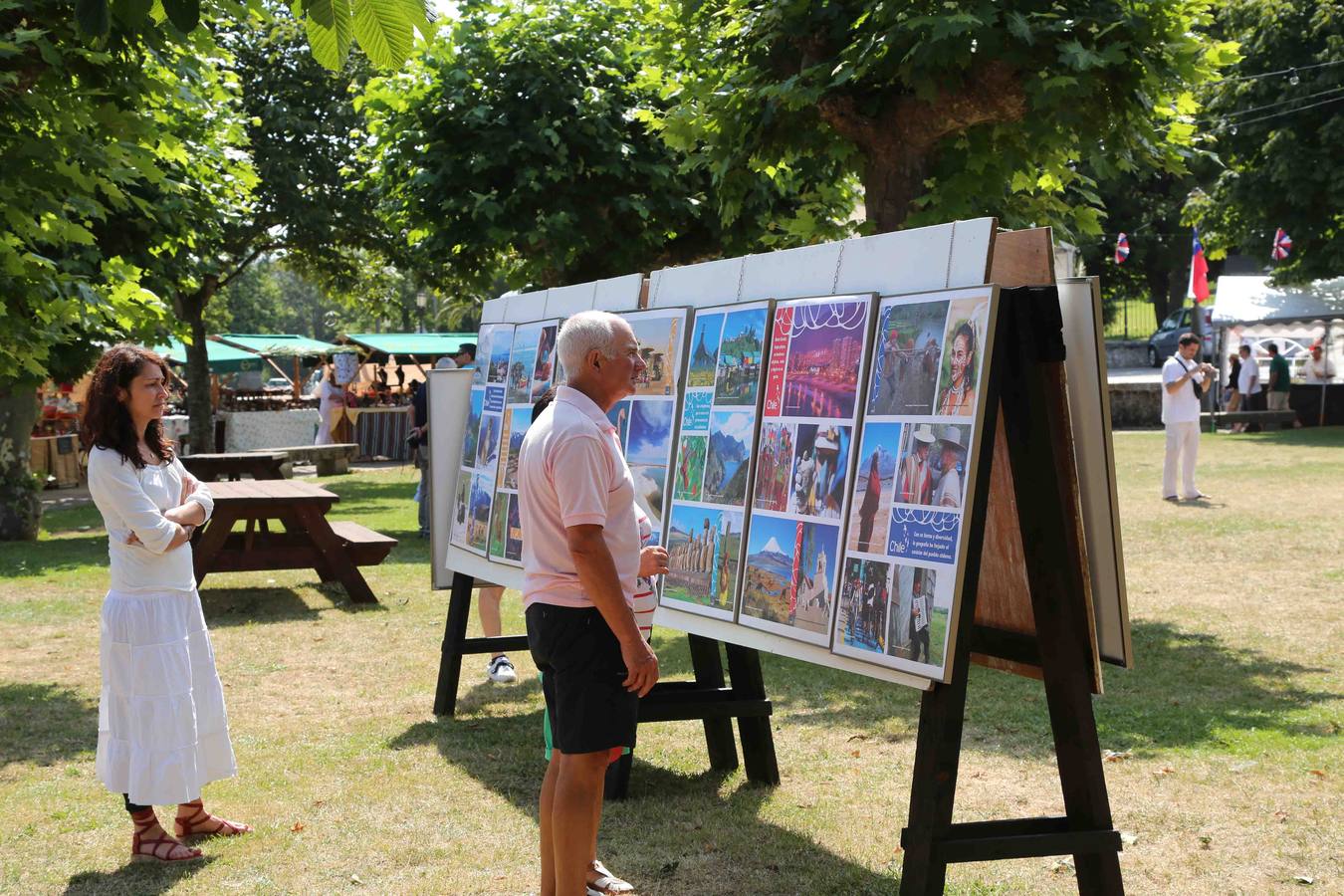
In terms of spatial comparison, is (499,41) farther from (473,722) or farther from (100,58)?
(473,722)

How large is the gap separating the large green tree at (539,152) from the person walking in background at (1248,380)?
19.4m

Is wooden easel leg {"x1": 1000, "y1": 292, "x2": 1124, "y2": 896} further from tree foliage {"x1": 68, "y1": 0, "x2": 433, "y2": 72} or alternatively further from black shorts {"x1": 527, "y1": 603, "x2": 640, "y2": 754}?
tree foliage {"x1": 68, "y1": 0, "x2": 433, "y2": 72}

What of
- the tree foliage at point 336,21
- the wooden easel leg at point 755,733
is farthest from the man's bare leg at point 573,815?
the tree foliage at point 336,21

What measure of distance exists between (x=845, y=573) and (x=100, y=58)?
16.3 feet

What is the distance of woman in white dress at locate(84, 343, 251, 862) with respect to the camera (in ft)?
16.7

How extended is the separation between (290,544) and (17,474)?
686 cm

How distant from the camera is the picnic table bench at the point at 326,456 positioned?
25172 millimetres

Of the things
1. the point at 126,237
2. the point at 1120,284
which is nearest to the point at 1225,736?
the point at 126,237

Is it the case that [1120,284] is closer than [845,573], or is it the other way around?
[845,573]

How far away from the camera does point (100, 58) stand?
691 centimetres

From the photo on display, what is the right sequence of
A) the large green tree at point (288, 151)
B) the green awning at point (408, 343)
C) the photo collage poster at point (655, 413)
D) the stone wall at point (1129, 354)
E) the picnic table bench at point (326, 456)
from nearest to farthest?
the photo collage poster at point (655, 413) < the large green tree at point (288, 151) < the picnic table bench at point (326, 456) < the green awning at point (408, 343) < the stone wall at point (1129, 354)

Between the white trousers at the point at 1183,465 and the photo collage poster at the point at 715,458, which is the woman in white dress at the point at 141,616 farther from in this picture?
the white trousers at the point at 1183,465

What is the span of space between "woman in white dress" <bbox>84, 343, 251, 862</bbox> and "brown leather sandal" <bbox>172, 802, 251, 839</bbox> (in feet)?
0.34

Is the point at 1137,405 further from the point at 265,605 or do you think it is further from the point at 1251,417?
the point at 265,605
